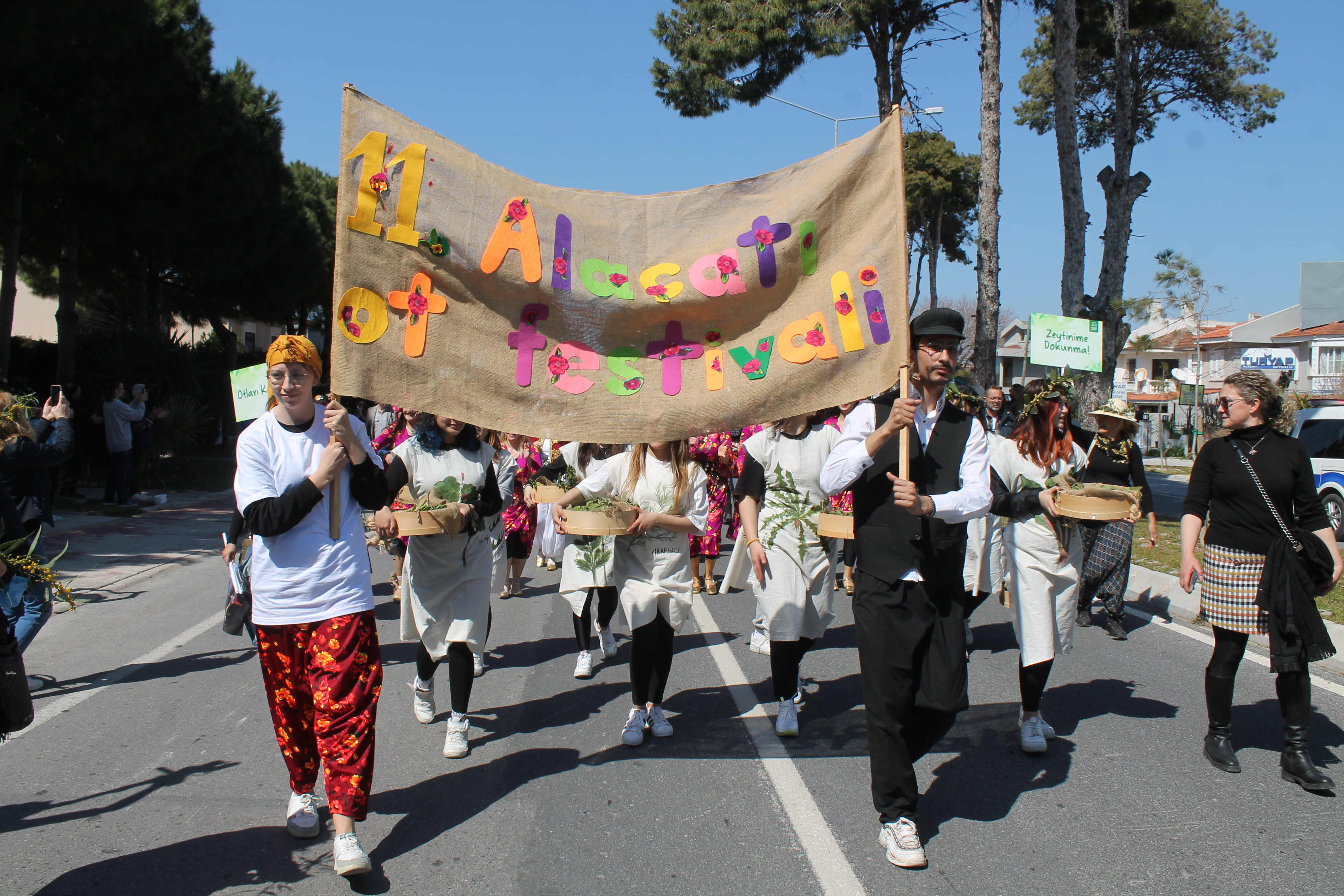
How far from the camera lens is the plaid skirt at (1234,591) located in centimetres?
465

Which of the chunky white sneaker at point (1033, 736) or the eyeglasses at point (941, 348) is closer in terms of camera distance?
the eyeglasses at point (941, 348)

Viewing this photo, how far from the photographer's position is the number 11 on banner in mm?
3779

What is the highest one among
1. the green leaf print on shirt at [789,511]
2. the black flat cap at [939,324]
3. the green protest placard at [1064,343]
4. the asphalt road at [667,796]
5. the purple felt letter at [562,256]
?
the green protest placard at [1064,343]

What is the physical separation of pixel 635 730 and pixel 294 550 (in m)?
2.08

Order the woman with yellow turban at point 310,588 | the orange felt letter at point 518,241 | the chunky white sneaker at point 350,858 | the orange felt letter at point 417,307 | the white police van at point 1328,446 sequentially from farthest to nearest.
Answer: the white police van at point 1328,446, the orange felt letter at point 518,241, the orange felt letter at point 417,307, the woman with yellow turban at point 310,588, the chunky white sneaker at point 350,858

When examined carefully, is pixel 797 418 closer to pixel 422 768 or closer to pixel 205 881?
pixel 422 768

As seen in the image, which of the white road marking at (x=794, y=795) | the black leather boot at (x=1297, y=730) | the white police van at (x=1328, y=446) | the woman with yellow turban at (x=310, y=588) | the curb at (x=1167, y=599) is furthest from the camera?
the white police van at (x=1328, y=446)

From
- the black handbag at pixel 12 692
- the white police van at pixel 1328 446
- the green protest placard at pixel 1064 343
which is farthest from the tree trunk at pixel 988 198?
the black handbag at pixel 12 692

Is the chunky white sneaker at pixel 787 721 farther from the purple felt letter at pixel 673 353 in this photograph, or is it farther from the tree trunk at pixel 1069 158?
the tree trunk at pixel 1069 158

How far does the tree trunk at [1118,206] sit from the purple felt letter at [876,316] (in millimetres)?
12978

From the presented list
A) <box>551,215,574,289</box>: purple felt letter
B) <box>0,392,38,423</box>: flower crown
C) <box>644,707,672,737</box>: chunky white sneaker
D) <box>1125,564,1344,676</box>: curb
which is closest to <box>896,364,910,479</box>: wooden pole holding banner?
<box>551,215,574,289</box>: purple felt letter

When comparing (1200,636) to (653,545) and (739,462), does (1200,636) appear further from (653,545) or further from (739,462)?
(653,545)

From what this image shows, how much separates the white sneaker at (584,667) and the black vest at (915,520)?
294cm

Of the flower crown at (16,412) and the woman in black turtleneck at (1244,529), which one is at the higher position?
the flower crown at (16,412)
